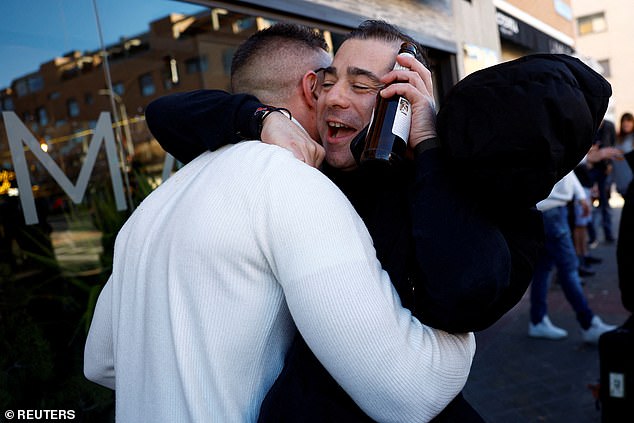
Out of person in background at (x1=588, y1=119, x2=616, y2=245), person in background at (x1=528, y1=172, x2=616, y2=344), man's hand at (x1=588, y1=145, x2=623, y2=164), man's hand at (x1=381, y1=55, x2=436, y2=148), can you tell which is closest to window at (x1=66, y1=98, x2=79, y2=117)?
man's hand at (x1=381, y1=55, x2=436, y2=148)

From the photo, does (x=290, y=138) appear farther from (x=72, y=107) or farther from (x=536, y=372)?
(x=536, y=372)

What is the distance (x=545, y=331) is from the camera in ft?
17.3

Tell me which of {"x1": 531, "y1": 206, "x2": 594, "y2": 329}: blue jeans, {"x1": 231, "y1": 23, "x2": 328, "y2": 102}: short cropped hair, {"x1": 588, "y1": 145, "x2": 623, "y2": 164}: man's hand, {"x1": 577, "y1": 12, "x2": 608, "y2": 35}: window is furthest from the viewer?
{"x1": 577, "y1": 12, "x2": 608, "y2": 35}: window

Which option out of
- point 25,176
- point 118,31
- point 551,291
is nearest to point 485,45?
point 551,291

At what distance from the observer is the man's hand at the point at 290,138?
1409 millimetres

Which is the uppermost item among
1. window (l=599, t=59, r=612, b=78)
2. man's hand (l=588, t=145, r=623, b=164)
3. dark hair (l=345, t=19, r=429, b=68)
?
dark hair (l=345, t=19, r=429, b=68)

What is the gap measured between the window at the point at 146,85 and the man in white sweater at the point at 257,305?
3.96 m

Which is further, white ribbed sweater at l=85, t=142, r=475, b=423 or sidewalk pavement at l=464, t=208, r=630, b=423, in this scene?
sidewalk pavement at l=464, t=208, r=630, b=423

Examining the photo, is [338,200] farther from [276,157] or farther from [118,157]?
[118,157]

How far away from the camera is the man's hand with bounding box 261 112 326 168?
4.62 feet

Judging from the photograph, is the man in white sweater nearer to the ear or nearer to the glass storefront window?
the ear

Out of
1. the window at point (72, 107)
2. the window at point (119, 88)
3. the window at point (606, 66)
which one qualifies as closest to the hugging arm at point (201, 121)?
the window at point (72, 107)

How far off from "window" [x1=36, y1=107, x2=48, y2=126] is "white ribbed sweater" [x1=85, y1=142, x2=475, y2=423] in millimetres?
3221

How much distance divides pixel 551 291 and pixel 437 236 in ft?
21.8
